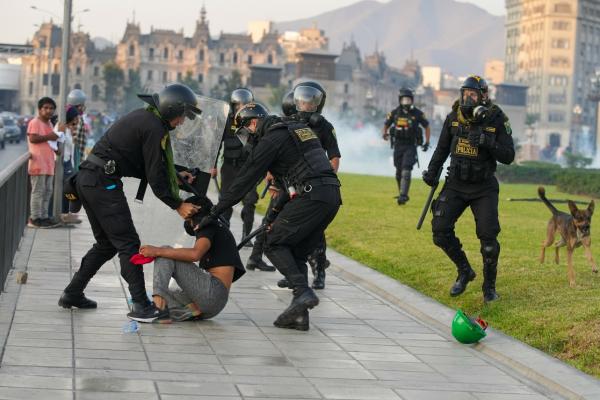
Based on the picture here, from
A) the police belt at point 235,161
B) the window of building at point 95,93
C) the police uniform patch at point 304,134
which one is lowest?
the police belt at point 235,161

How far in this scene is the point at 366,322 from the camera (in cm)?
1005

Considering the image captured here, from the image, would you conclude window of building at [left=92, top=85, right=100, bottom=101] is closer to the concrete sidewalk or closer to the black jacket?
the concrete sidewalk

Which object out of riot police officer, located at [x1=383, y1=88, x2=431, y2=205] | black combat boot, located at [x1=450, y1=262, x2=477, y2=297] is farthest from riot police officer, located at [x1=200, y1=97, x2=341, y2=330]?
riot police officer, located at [x1=383, y1=88, x2=431, y2=205]

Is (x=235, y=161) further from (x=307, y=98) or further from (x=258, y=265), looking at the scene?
(x=307, y=98)

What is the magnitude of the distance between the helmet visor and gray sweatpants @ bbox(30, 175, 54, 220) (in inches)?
271

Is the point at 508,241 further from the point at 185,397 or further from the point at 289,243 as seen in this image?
the point at 185,397

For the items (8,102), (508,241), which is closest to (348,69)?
(8,102)

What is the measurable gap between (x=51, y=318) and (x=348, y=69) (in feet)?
613

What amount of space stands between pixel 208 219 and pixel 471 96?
259 cm

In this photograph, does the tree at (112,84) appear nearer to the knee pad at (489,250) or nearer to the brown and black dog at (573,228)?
the brown and black dog at (573,228)

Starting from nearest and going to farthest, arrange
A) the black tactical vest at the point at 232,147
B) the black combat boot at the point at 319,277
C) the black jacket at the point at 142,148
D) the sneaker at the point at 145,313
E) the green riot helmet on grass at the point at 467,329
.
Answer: the green riot helmet on grass at the point at 467,329
the black jacket at the point at 142,148
the sneaker at the point at 145,313
the black combat boot at the point at 319,277
the black tactical vest at the point at 232,147

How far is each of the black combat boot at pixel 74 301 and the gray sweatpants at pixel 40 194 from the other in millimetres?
6834

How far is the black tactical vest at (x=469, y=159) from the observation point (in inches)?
416

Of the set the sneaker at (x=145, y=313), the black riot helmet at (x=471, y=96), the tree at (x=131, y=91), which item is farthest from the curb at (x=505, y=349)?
the tree at (x=131, y=91)
